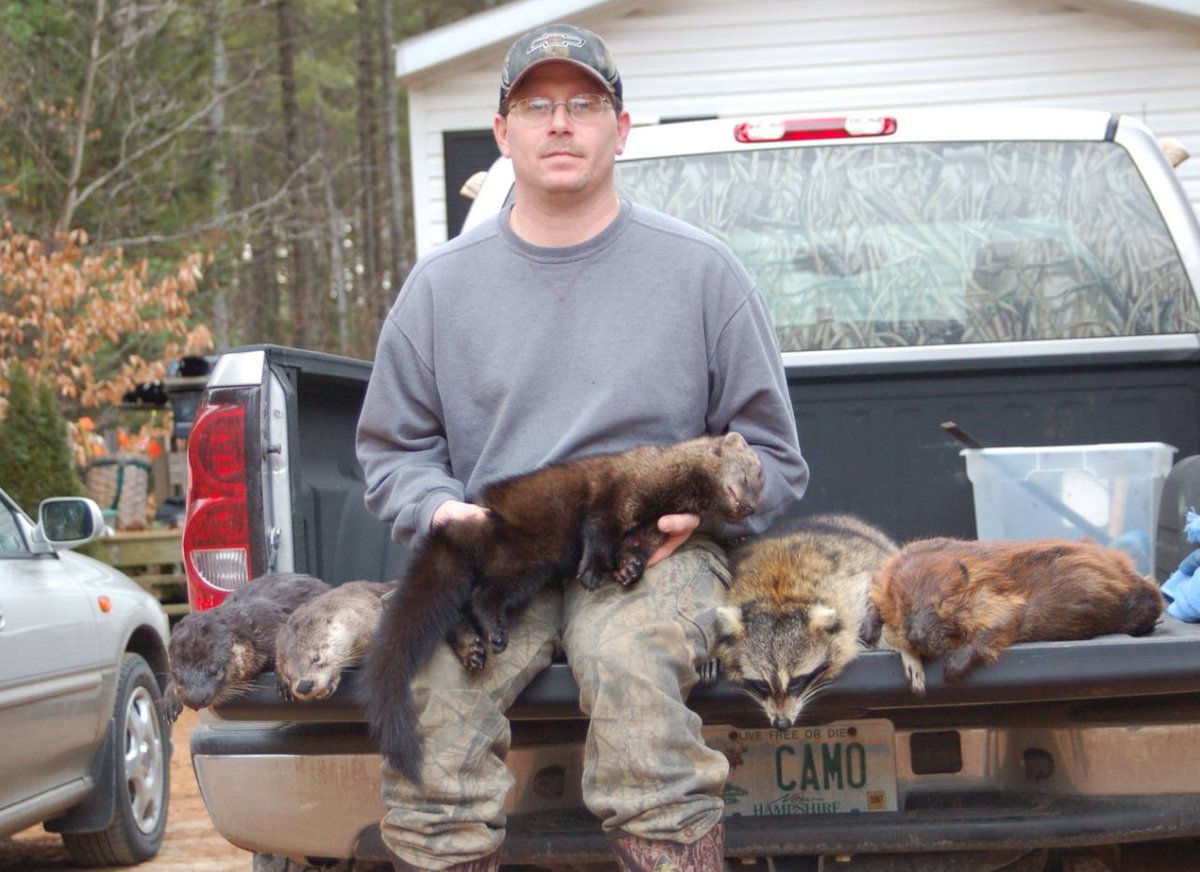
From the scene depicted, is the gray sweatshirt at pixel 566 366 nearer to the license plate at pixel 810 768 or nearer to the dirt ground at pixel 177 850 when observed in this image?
the license plate at pixel 810 768

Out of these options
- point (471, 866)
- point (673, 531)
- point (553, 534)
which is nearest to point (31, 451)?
point (553, 534)

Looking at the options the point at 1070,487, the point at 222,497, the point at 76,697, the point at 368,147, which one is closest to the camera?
the point at 222,497

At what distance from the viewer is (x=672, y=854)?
3.46m

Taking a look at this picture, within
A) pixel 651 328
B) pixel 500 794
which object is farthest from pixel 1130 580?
pixel 500 794

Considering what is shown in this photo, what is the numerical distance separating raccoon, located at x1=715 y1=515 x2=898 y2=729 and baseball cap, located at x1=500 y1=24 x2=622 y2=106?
4.07 ft

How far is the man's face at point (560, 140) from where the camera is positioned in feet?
13.3

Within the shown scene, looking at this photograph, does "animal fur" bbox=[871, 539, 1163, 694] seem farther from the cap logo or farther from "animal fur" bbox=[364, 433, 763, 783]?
the cap logo

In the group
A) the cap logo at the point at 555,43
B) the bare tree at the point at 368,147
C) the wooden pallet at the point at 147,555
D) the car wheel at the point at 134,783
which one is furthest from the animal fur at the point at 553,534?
A: the bare tree at the point at 368,147

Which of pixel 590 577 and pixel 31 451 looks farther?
pixel 31 451

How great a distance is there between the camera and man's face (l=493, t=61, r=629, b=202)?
4055mm

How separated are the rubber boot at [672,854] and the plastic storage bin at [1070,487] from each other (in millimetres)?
1839

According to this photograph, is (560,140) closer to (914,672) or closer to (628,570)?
(628,570)

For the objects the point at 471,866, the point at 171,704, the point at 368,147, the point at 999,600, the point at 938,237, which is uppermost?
the point at 368,147

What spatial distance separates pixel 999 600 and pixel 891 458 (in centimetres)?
146
